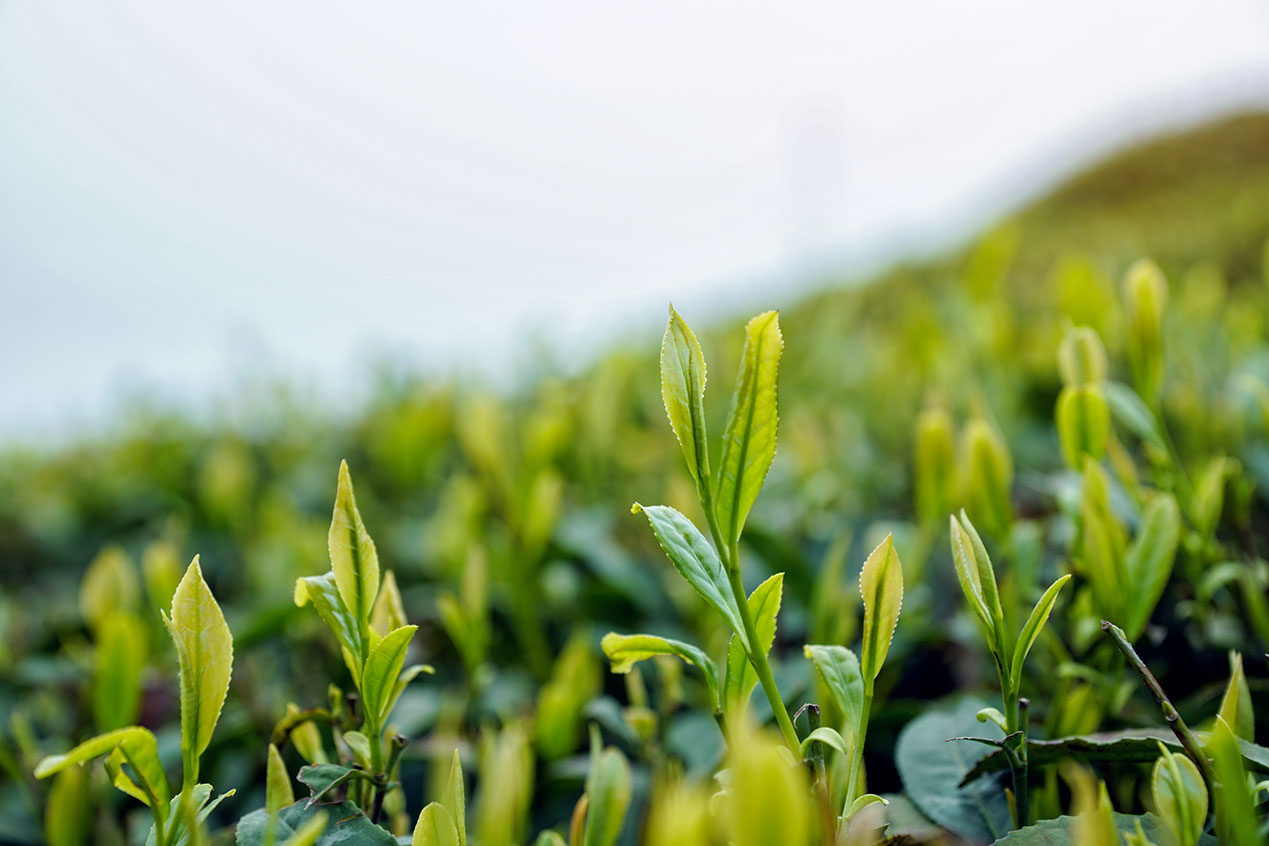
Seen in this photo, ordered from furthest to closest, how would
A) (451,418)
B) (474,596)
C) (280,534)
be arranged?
(451,418) < (280,534) < (474,596)

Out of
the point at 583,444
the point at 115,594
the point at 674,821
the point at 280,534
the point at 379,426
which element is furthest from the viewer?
the point at 379,426

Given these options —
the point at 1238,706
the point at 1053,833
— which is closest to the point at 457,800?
the point at 1053,833

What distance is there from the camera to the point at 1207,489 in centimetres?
74

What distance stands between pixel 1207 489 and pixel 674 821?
A: 0.64m

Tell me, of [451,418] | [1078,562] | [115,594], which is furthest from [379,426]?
[1078,562]

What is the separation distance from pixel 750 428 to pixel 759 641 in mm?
129

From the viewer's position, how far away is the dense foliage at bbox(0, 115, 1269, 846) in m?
0.49

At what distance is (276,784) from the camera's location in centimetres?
55

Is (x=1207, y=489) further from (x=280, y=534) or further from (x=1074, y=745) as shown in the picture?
(x=280, y=534)

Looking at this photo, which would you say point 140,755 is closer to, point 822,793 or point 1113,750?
point 822,793

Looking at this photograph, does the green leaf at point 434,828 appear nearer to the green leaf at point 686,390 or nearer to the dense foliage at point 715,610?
the dense foliage at point 715,610

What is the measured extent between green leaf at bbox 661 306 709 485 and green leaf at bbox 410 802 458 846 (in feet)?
0.78

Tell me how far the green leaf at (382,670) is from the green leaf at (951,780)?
359mm

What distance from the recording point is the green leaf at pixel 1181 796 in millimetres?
442
